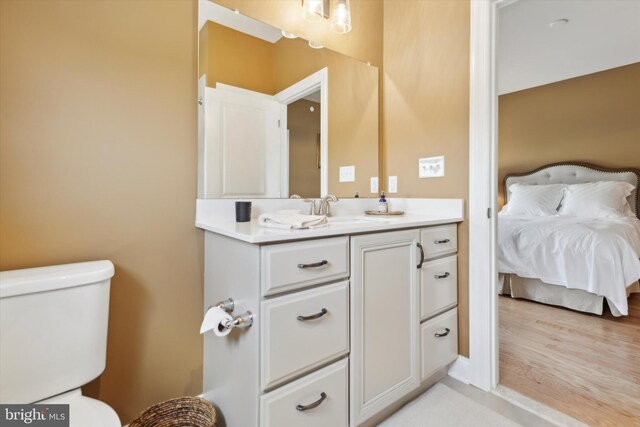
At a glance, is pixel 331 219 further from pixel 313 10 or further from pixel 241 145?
pixel 313 10

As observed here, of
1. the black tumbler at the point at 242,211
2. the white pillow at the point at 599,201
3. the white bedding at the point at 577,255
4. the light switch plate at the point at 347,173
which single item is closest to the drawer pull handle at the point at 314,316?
the black tumbler at the point at 242,211

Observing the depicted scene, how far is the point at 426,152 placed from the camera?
6.15 ft

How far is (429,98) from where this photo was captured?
1.85 meters

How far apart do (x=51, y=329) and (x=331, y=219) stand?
121 centimetres

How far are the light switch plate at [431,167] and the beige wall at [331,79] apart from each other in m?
0.32

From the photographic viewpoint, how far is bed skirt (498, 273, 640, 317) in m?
2.56

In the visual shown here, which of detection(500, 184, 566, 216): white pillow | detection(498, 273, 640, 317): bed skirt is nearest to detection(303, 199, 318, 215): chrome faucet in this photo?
detection(498, 273, 640, 317): bed skirt

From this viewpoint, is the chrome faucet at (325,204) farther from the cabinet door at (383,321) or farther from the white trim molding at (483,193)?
the white trim molding at (483,193)

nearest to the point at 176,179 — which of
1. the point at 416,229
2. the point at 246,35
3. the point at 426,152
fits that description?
the point at 246,35

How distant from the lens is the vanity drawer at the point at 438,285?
152 centimetres

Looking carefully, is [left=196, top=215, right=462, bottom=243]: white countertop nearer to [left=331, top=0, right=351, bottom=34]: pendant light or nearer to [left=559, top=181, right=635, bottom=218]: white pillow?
[left=331, top=0, right=351, bottom=34]: pendant light

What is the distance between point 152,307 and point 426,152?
1.66 metres

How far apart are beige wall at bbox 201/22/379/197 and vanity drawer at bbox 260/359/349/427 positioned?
105cm

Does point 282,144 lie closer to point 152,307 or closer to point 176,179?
point 176,179
